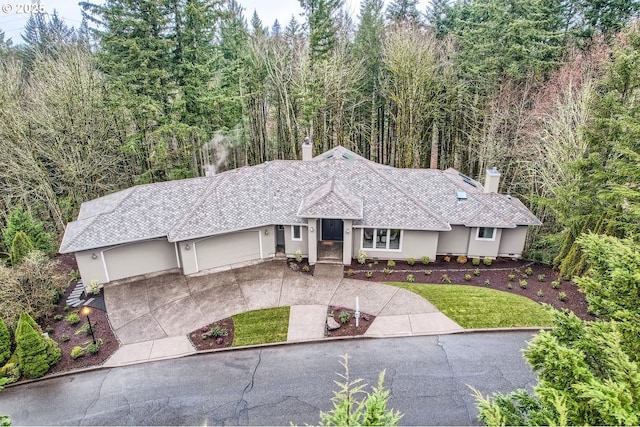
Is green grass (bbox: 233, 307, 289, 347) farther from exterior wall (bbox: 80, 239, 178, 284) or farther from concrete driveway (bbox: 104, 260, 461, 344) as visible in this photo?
exterior wall (bbox: 80, 239, 178, 284)

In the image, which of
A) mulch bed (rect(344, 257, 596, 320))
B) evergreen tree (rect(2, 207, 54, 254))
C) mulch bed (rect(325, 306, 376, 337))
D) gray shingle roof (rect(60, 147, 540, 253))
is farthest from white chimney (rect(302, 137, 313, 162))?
evergreen tree (rect(2, 207, 54, 254))

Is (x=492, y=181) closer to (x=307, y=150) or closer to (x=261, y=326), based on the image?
(x=307, y=150)

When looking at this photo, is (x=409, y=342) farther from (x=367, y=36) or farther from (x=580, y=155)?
(x=367, y=36)

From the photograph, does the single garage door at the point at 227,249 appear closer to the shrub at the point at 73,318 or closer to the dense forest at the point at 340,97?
the shrub at the point at 73,318

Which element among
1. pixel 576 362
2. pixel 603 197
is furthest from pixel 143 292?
pixel 603 197

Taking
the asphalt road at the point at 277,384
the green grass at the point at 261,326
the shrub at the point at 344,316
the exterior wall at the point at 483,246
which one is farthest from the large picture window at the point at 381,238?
the asphalt road at the point at 277,384
